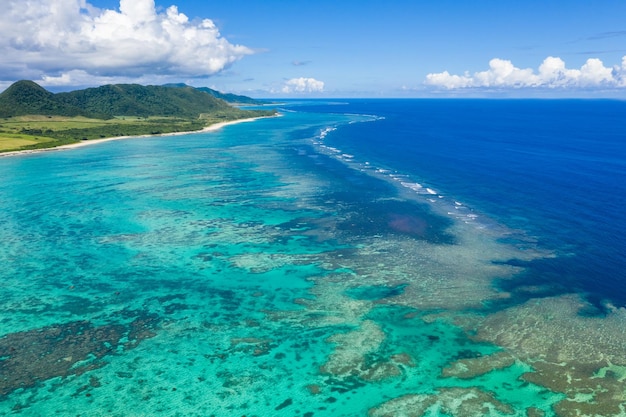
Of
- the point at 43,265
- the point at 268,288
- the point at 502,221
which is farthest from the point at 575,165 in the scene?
the point at 43,265

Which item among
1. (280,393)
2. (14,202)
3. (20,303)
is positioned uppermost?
(14,202)

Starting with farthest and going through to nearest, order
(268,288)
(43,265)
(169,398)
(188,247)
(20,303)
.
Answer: (188,247)
(43,265)
(268,288)
(20,303)
(169,398)

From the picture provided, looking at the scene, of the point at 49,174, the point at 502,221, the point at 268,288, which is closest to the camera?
the point at 268,288

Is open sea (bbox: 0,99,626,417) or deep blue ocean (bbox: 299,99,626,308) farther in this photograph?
deep blue ocean (bbox: 299,99,626,308)

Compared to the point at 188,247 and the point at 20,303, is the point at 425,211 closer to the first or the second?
the point at 188,247

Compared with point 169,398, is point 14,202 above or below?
above

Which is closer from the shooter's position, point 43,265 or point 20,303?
point 20,303
